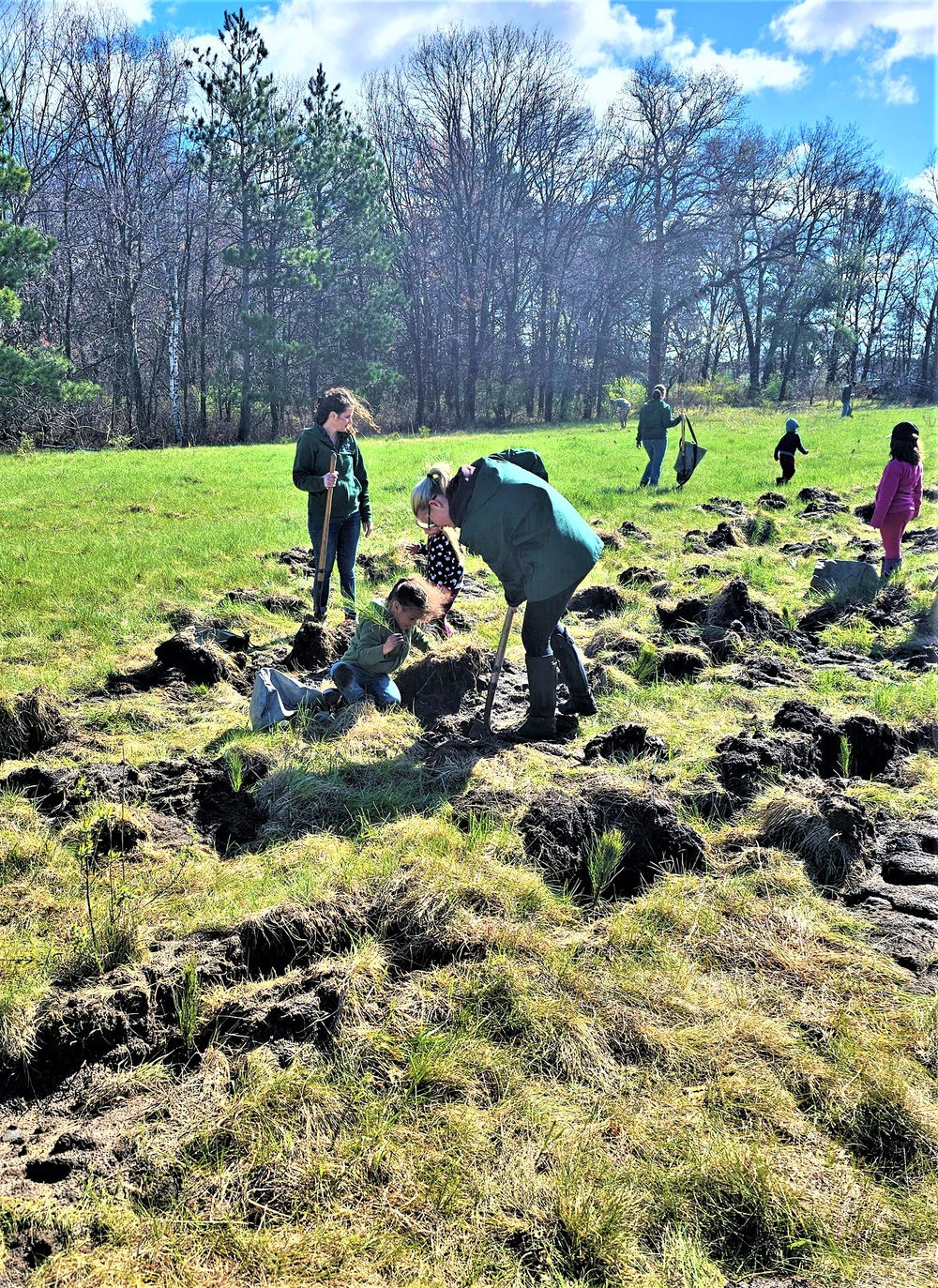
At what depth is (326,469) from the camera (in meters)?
7.11

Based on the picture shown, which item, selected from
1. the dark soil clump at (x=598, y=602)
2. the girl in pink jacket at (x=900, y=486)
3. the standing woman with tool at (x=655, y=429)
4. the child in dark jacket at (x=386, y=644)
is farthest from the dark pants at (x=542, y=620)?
the standing woman with tool at (x=655, y=429)

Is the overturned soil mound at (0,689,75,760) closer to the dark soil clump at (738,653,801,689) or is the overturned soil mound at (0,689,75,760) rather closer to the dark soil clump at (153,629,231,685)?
the dark soil clump at (153,629,231,685)

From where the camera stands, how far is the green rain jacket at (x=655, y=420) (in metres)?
15.7

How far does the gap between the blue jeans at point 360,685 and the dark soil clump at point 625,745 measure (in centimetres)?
142

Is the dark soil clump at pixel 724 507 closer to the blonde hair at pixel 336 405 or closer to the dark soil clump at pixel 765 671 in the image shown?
the dark soil clump at pixel 765 671

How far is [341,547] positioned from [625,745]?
3.58 meters

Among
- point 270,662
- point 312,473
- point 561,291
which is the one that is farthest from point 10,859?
point 561,291

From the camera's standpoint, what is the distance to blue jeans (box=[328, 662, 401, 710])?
5.67 m

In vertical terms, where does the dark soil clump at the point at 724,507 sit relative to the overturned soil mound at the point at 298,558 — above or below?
above

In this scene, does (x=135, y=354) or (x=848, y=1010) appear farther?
(x=135, y=354)

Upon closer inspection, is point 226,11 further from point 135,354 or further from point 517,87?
point 517,87

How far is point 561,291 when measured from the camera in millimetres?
44188

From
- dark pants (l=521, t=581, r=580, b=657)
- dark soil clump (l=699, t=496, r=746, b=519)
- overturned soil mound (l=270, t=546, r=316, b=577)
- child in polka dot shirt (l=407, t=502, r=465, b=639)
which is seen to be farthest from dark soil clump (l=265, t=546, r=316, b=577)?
dark soil clump (l=699, t=496, r=746, b=519)

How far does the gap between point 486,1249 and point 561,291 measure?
46488mm
